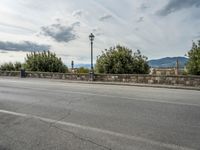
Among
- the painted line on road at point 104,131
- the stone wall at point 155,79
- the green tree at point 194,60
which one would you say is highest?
the green tree at point 194,60

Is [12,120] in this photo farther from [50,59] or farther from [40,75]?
[50,59]

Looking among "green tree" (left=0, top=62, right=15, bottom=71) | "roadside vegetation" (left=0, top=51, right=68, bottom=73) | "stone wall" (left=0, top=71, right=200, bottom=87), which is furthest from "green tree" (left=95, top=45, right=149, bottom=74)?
"green tree" (left=0, top=62, right=15, bottom=71)

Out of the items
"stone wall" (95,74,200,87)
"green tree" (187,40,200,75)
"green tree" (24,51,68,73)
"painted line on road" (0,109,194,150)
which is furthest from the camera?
"green tree" (24,51,68,73)

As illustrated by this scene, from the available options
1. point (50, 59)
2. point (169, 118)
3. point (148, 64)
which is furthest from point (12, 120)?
point (50, 59)

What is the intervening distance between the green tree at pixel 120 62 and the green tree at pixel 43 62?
9185mm

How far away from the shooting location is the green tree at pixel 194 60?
60.4ft

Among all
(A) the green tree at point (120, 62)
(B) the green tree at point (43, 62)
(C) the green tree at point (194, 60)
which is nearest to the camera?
(C) the green tree at point (194, 60)

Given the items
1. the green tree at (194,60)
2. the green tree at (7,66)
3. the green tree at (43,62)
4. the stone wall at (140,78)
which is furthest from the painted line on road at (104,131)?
the green tree at (7,66)

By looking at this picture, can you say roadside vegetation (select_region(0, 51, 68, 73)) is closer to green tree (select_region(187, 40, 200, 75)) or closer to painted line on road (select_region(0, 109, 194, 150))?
green tree (select_region(187, 40, 200, 75))

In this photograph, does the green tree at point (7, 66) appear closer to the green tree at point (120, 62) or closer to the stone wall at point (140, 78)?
the stone wall at point (140, 78)

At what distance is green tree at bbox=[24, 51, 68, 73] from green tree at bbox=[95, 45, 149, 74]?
918 cm

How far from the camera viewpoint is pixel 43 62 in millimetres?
30578

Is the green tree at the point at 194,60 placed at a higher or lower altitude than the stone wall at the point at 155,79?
higher

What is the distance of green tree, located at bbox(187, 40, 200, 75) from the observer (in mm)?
18420
